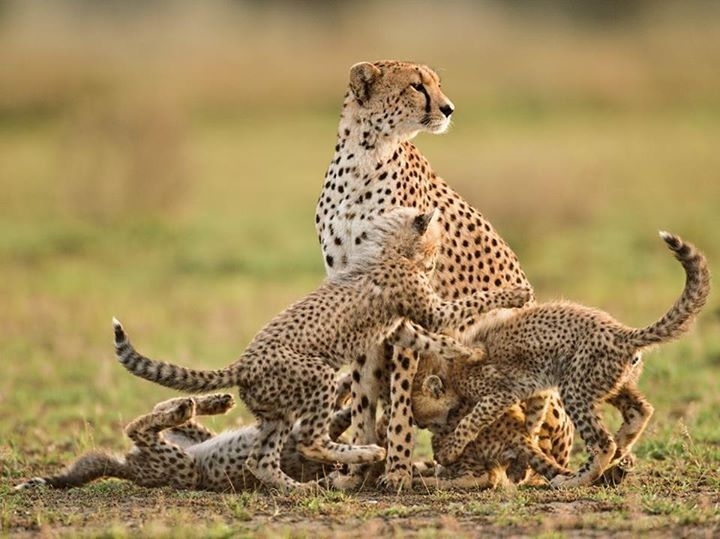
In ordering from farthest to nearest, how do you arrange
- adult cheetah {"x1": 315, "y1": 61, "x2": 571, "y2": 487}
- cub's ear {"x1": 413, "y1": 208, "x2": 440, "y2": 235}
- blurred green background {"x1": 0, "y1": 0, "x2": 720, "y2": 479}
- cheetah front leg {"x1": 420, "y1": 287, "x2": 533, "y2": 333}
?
blurred green background {"x1": 0, "y1": 0, "x2": 720, "y2": 479}, adult cheetah {"x1": 315, "y1": 61, "x2": 571, "y2": 487}, cub's ear {"x1": 413, "y1": 208, "x2": 440, "y2": 235}, cheetah front leg {"x1": 420, "y1": 287, "x2": 533, "y2": 333}

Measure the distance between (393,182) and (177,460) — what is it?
152 centimetres

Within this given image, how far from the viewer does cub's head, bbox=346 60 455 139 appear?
625 centimetres

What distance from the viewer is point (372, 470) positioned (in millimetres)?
5844

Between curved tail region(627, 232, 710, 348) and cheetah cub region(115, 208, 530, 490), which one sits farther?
curved tail region(627, 232, 710, 348)

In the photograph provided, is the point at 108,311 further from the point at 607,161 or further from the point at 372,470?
the point at 607,161

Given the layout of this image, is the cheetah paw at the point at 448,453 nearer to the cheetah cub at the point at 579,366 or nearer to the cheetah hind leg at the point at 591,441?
the cheetah cub at the point at 579,366

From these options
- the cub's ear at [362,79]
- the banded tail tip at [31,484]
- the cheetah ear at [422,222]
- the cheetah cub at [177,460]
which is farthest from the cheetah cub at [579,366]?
the banded tail tip at [31,484]

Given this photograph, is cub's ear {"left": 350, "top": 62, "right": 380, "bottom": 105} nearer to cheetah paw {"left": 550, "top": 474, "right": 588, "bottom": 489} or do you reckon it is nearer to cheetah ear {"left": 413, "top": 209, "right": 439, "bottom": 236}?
cheetah ear {"left": 413, "top": 209, "right": 439, "bottom": 236}

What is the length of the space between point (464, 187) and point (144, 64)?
13.9 meters

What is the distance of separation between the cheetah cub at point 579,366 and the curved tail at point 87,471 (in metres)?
1.22

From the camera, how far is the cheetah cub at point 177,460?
5574 millimetres

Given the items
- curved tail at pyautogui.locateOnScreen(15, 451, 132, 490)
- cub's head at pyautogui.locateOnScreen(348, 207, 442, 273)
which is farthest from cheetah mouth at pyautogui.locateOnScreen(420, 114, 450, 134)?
curved tail at pyautogui.locateOnScreen(15, 451, 132, 490)

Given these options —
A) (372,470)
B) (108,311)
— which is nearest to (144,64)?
(108,311)

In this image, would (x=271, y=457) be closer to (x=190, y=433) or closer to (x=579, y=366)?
(x=190, y=433)
